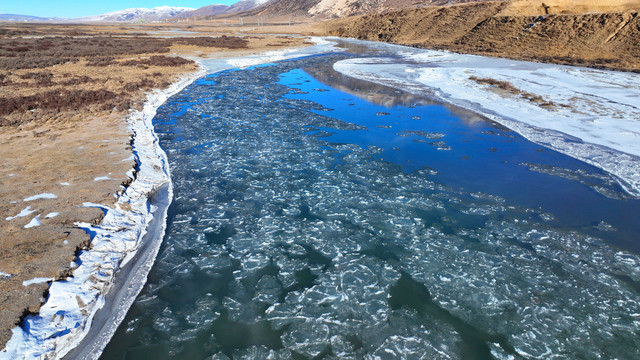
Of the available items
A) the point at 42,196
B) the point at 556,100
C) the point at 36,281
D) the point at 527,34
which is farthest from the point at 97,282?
the point at 527,34

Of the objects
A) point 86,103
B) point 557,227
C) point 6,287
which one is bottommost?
point 557,227

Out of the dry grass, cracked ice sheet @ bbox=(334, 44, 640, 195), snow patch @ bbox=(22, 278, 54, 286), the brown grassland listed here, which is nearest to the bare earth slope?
the brown grassland

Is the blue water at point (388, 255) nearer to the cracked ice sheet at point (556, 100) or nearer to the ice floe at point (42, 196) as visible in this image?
the cracked ice sheet at point (556, 100)

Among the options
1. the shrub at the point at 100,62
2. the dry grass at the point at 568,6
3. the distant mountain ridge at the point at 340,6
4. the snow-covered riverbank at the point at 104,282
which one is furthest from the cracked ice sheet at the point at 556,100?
the distant mountain ridge at the point at 340,6

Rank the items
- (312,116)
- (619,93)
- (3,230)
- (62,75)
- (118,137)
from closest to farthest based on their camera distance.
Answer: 1. (3,230)
2. (118,137)
3. (312,116)
4. (619,93)
5. (62,75)

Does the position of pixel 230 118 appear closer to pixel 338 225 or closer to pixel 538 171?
pixel 338 225

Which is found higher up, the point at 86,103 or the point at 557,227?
the point at 86,103

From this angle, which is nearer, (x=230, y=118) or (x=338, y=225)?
(x=338, y=225)

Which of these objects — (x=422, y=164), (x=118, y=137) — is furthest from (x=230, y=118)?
(x=422, y=164)
